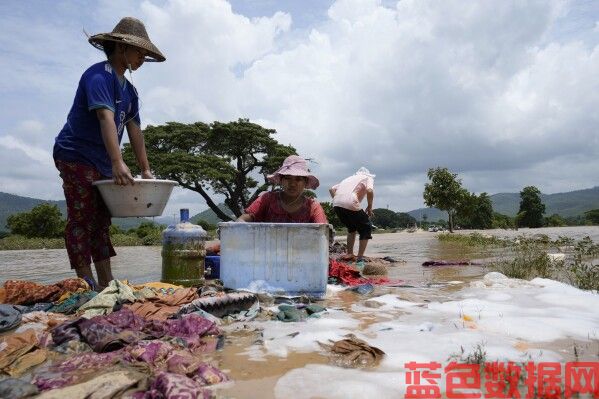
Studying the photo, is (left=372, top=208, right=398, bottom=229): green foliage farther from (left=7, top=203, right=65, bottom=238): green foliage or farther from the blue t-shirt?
the blue t-shirt

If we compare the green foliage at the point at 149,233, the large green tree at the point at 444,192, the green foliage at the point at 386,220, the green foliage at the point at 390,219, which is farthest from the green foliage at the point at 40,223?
the green foliage at the point at 390,219

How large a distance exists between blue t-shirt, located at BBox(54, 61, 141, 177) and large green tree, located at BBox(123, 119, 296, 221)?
65.6ft

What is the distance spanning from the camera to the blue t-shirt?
3611 mm

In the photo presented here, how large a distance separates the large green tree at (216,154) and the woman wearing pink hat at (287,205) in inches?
772

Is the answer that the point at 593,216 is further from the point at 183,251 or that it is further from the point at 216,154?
the point at 183,251

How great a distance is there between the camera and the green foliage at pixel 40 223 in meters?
26.8

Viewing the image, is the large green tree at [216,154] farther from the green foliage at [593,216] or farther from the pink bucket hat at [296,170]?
the green foliage at [593,216]

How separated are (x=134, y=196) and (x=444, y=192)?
3003 centimetres

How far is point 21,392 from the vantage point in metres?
1.75

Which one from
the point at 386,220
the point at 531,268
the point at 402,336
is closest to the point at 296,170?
the point at 402,336

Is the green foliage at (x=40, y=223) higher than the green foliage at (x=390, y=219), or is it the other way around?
the green foliage at (x=390, y=219)

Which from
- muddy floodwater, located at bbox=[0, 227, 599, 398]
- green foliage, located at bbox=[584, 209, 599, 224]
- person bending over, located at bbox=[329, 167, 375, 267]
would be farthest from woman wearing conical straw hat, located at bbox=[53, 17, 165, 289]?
green foliage, located at bbox=[584, 209, 599, 224]

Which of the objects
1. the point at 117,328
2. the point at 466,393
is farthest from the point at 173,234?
the point at 466,393

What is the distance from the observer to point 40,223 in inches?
1072
